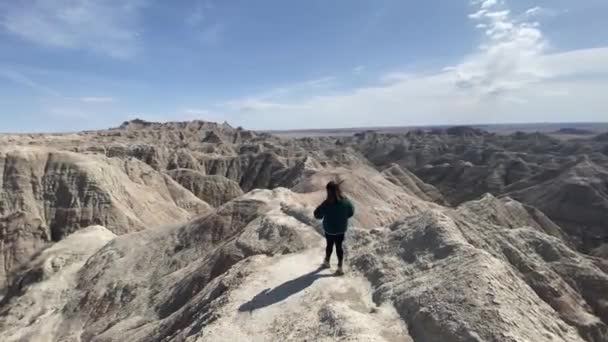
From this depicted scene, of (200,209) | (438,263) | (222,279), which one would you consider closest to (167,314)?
(222,279)

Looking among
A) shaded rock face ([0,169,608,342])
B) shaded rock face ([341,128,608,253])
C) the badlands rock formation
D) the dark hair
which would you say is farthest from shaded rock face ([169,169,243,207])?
the dark hair

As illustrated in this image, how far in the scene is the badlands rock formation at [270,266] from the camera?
24.8 feet

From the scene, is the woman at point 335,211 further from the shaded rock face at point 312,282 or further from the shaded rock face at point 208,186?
the shaded rock face at point 208,186

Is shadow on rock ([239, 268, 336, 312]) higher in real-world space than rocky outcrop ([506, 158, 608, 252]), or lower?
higher

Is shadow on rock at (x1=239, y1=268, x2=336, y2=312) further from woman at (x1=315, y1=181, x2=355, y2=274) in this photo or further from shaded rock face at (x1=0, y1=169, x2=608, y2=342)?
woman at (x1=315, y1=181, x2=355, y2=274)

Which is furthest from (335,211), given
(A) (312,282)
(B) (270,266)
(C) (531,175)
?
(C) (531,175)

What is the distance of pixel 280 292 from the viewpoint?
886 cm

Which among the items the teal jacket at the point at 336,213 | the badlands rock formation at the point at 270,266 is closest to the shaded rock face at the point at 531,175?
the badlands rock formation at the point at 270,266

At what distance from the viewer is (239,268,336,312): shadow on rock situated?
8.50 metres

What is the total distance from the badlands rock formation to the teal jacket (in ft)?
3.94

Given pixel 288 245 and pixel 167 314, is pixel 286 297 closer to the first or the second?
pixel 288 245

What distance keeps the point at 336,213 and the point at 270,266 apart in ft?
9.14

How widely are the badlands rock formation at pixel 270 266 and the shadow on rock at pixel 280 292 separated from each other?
1.1 inches

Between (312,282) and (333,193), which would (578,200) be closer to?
(312,282)
